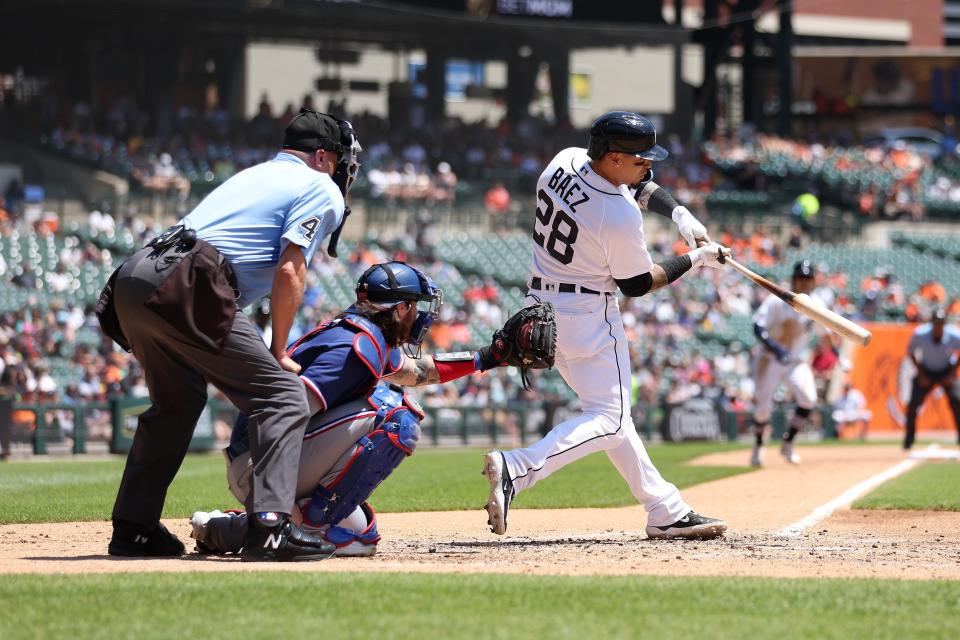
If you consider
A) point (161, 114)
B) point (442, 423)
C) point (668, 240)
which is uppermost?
point (161, 114)

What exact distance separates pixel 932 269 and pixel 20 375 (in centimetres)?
2151

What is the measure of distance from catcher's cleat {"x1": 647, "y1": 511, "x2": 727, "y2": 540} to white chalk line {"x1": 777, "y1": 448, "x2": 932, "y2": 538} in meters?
0.59

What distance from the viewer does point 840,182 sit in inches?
1420

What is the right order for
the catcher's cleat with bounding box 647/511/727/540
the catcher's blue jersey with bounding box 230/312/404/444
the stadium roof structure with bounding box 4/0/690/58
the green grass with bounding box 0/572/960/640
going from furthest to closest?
the stadium roof structure with bounding box 4/0/690/58, the catcher's cleat with bounding box 647/511/727/540, the catcher's blue jersey with bounding box 230/312/404/444, the green grass with bounding box 0/572/960/640

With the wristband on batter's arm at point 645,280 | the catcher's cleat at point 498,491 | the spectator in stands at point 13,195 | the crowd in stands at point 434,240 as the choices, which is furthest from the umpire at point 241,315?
the spectator in stands at point 13,195

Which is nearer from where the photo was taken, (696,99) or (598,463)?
(598,463)

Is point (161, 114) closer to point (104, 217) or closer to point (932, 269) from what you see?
point (104, 217)

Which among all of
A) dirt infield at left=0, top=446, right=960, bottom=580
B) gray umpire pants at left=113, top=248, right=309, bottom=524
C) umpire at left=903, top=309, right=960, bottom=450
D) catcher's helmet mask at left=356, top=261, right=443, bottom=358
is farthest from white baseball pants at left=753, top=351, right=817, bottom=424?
gray umpire pants at left=113, top=248, right=309, bottom=524

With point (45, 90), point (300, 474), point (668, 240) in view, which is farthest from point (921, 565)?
point (45, 90)

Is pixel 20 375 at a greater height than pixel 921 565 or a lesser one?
lesser

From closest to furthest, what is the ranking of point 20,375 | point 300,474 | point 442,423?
point 300,474, point 20,375, point 442,423

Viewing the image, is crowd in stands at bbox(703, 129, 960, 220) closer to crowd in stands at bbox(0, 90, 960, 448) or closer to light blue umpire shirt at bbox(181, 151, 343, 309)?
crowd in stands at bbox(0, 90, 960, 448)

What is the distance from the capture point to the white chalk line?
806 cm

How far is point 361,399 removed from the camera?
620 centimetres
